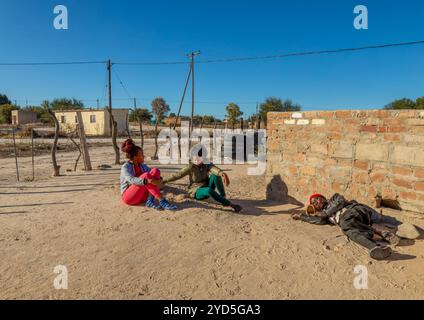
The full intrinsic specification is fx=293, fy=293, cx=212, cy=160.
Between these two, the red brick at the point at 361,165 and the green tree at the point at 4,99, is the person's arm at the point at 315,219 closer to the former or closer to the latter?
the red brick at the point at 361,165

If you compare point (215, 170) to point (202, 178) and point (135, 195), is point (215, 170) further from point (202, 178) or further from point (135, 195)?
point (135, 195)

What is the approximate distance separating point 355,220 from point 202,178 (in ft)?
8.03

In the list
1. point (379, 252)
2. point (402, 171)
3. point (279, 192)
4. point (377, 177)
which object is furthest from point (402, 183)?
point (279, 192)

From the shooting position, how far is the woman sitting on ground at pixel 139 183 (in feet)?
14.0

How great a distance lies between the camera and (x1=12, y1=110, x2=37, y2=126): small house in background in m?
36.8

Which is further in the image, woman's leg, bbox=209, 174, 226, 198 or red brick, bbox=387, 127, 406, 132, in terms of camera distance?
woman's leg, bbox=209, 174, 226, 198

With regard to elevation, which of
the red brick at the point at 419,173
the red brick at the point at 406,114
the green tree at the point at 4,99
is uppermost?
the green tree at the point at 4,99

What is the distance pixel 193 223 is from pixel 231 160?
8176 millimetres

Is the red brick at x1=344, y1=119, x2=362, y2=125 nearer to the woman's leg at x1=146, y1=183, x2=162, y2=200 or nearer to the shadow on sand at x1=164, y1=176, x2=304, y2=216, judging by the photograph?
the shadow on sand at x1=164, y1=176, x2=304, y2=216

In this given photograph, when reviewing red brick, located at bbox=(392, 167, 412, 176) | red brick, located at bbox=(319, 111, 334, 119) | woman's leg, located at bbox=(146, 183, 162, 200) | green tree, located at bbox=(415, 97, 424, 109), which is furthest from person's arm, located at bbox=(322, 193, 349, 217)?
green tree, located at bbox=(415, 97, 424, 109)

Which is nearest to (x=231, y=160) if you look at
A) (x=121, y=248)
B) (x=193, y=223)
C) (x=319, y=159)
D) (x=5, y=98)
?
(x=319, y=159)

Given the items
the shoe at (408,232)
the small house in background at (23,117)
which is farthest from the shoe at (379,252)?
the small house in background at (23,117)

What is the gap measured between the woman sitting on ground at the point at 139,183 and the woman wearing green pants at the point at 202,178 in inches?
16.9

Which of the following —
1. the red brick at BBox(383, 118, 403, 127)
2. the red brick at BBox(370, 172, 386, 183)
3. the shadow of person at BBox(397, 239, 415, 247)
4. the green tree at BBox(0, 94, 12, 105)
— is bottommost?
the shadow of person at BBox(397, 239, 415, 247)
